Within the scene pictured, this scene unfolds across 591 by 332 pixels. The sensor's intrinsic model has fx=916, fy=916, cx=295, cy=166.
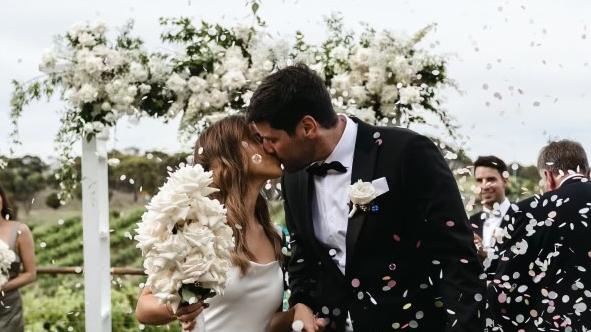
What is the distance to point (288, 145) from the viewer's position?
3355 millimetres

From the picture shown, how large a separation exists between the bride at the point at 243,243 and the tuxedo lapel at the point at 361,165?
0.96 feet

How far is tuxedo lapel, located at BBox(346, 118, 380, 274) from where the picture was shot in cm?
339

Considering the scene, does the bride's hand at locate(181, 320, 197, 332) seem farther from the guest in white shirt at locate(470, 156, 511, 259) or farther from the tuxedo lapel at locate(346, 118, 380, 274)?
the guest in white shirt at locate(470, 156, 511, 259)

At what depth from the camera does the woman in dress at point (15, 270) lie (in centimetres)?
684

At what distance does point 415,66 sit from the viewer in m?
6.60

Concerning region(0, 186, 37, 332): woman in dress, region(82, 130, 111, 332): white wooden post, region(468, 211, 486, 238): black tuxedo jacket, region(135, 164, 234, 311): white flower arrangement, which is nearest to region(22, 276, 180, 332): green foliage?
region(82, 130, 111, 332): white wooden post

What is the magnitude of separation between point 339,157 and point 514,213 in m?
1.78

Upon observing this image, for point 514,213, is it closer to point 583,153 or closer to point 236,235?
point 583,153

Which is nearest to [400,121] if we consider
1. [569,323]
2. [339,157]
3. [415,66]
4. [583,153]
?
[415,66]

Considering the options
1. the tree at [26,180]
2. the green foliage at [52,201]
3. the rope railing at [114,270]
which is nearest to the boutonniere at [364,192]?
the rope railing at [114,270]

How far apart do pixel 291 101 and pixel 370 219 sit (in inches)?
20.5

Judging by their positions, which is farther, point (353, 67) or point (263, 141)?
point (353, 67)

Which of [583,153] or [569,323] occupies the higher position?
[583,153]

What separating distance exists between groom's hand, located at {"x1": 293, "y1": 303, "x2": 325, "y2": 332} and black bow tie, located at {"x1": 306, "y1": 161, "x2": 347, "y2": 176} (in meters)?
0.51
